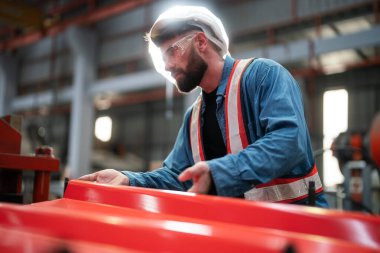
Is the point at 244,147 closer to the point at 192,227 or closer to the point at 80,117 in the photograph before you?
the point at 192,227

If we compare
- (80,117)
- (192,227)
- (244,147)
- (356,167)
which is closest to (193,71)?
(244,147)

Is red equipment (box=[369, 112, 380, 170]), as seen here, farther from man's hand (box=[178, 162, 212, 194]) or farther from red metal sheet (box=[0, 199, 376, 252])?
red metal sheet (box=[0, 199, 376, 252])

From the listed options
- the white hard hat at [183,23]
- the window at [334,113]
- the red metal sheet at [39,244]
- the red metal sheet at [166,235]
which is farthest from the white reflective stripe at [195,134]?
the window at [334,113]

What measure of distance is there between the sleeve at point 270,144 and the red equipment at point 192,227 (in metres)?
0.25

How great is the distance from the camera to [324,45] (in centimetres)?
607

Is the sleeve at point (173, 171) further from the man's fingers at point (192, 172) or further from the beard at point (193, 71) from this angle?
the man's fingers at point (192, 172)

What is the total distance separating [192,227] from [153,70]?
7891 mm

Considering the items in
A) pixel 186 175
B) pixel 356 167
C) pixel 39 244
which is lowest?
pixel 356 167

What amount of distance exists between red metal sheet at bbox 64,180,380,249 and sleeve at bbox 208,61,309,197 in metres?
0.22

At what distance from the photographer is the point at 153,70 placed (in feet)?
28.0

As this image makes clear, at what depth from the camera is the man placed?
133cm

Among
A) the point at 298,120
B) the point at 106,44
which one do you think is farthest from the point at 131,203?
the point at 106,44

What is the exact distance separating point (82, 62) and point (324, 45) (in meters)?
6.21

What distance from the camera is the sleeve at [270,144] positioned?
4.31 ft
